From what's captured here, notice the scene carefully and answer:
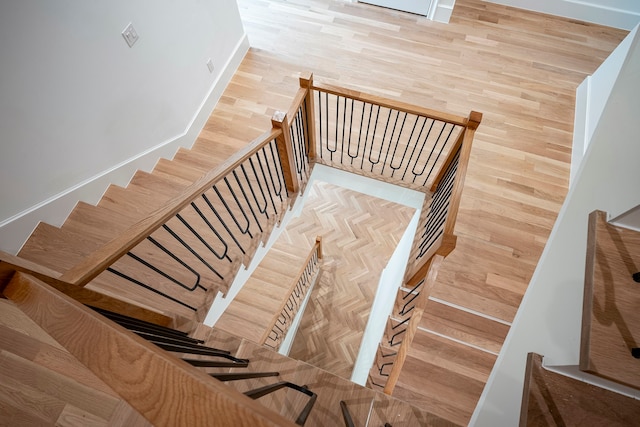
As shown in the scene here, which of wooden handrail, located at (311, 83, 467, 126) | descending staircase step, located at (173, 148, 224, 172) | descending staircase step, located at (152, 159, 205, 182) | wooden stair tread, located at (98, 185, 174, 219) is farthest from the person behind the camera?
descending staircase step, located at (173, 148, 224, 172)

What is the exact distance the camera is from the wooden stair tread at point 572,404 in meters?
1.13

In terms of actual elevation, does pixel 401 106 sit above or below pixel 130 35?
above

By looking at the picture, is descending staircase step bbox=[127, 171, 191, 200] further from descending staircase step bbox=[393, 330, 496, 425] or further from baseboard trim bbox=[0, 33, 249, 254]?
descending staircase step bbox=[393, 330, 496, 425]

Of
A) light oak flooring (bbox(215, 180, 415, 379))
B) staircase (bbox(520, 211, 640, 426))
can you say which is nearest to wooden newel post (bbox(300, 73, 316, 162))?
staircase (bbox(520, 211, 640, 426))

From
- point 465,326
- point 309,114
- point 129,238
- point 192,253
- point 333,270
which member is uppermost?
point 309,114

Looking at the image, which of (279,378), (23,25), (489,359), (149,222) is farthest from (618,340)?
(23,25)

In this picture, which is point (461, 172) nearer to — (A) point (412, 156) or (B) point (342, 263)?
(A) point (412, 156)

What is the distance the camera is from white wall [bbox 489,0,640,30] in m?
4.51

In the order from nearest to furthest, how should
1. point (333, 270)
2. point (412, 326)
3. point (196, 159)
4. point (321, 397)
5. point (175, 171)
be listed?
point (321, 397) → point (412, 326) → point (175, 171) → point (196, 159) → point (333, 270)

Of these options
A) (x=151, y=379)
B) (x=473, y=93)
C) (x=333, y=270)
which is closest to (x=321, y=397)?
(x=151, y=379)

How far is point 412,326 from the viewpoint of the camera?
1901mm

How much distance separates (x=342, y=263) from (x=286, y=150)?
10.8 feet

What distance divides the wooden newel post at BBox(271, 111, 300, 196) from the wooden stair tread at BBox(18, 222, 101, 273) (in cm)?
146

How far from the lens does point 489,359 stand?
2.55 meters
